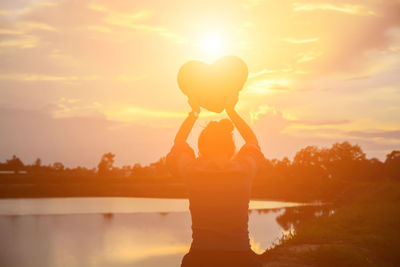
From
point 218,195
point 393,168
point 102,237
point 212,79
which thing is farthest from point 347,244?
point 393,168

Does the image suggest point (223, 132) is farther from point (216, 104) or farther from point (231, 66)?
point (231, 66)

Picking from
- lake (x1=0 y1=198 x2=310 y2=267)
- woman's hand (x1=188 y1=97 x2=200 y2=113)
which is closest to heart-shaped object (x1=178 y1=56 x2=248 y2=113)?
woman's hand (x1=188 y1=97 x2=200 y2=113)

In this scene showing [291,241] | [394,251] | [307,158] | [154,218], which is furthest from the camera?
[307,158]

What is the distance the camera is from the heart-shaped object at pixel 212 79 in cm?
309

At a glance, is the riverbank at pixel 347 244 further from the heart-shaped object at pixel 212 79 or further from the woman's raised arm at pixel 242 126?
the heart-shaped object at pixel 212 79

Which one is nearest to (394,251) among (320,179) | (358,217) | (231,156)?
(358,217)

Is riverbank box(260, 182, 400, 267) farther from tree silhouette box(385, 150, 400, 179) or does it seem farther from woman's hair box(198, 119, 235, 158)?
tree silhouette box(385, 150, 400, 179)

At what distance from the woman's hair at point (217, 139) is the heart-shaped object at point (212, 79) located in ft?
0.50

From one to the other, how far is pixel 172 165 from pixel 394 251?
541 inches

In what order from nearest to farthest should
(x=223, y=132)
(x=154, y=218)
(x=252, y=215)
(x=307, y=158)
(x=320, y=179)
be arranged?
(x=223, y=132) → (x=154, y=218) → (x=252, y=215) → (x=320, y=179) → (x=307, y=158)

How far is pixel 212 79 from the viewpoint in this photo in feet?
10.1

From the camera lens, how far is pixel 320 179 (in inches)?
3684

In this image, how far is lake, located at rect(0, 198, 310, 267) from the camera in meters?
20.5

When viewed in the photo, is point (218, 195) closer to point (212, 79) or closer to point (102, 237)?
point (212, 79)
